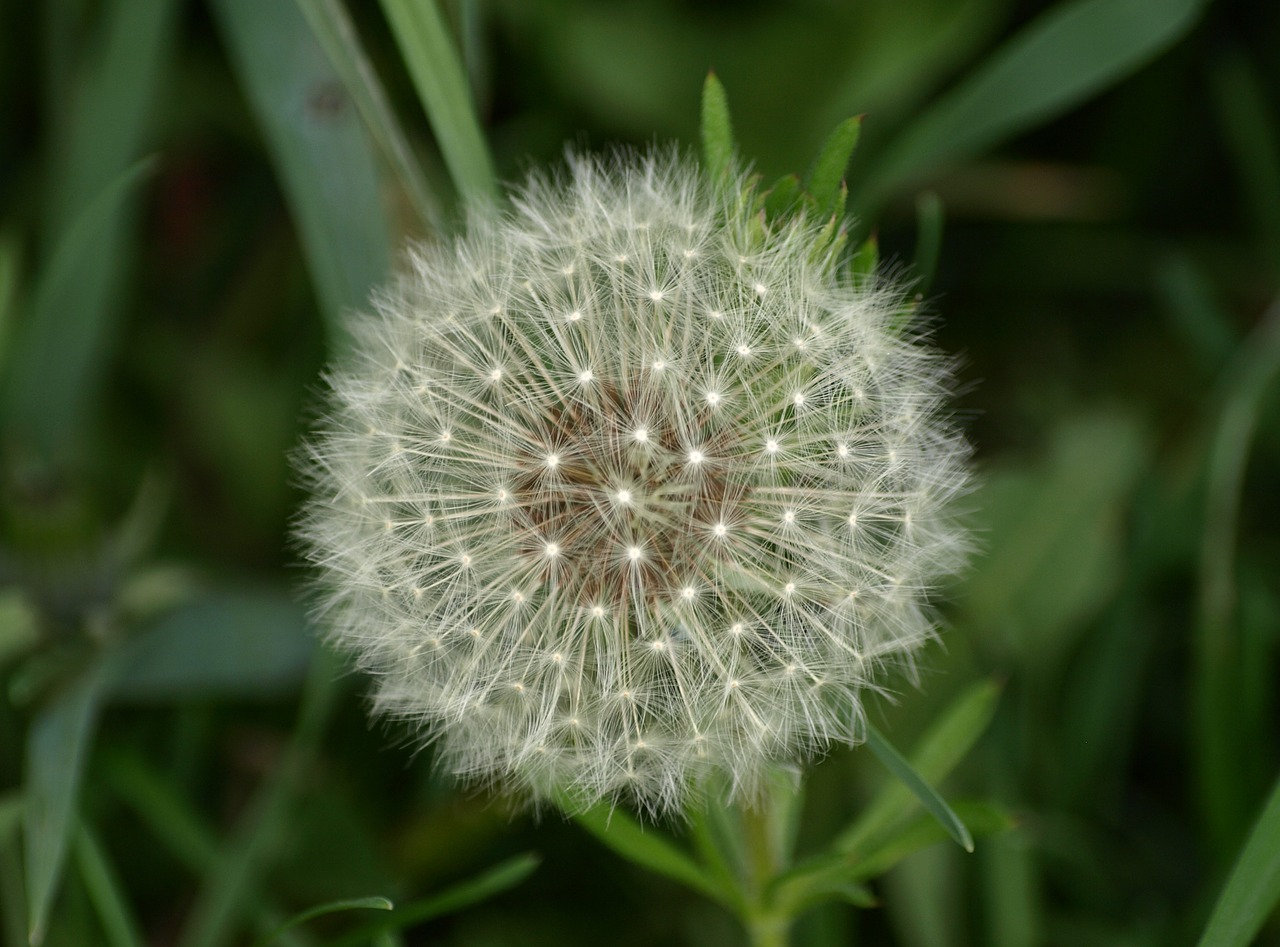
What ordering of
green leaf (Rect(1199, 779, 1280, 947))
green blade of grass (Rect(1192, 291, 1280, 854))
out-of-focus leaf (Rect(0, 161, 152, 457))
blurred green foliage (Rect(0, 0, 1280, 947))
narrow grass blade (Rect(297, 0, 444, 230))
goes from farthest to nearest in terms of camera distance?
out-of-focus leaf (Rect(0, 161, 152, 457))
green blade of grass (Rect(1192, 291, 1280, 854))
blurred green foliage (Rect(0, 0, 1280, 947))
narrow grass blade (Rect(297, 0, 444, 230))
green leaf (Rect(1199, 779, 1280, 947))

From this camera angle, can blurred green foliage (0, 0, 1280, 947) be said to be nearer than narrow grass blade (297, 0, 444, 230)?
No

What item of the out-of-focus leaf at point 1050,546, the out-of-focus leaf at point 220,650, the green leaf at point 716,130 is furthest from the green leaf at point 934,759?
the out-of-focus leaf at point 220,650

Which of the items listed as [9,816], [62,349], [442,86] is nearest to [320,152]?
[442,86]

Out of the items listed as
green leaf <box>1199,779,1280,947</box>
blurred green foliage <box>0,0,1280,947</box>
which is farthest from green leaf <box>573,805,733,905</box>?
green leaf <box>1199,779,1280,947</box>

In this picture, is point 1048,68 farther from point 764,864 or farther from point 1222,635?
point 764,864

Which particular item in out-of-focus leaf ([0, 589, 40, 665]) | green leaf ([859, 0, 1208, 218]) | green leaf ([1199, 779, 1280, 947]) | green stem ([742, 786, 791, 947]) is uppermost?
green leaf ([859, 0, 1208, 218])

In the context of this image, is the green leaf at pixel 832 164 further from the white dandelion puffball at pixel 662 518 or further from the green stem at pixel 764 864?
the green stem at pixel 764 864

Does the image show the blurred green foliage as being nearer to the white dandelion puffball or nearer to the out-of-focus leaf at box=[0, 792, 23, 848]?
the out-of-focus leaf at box=[0, 792, 23, 848]
